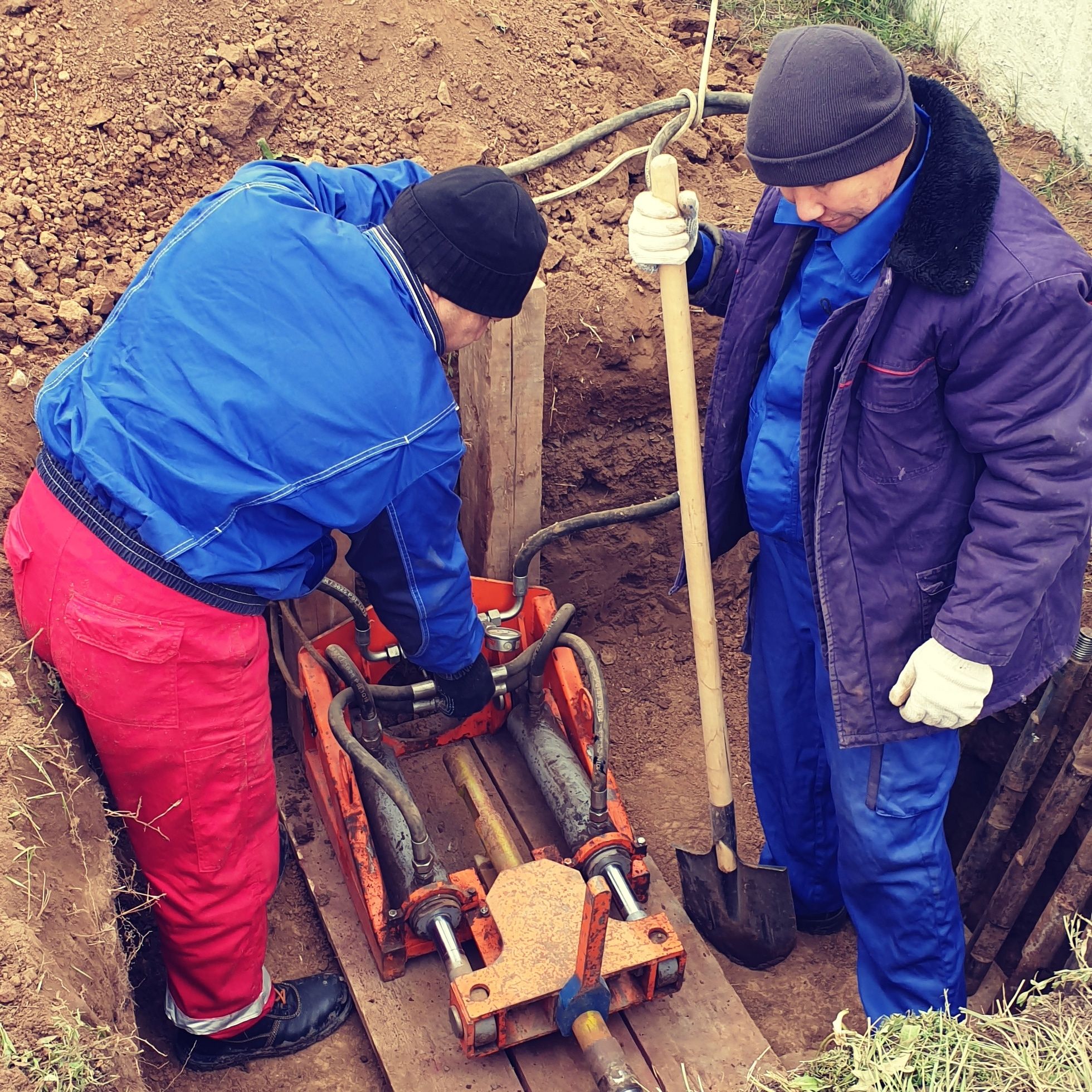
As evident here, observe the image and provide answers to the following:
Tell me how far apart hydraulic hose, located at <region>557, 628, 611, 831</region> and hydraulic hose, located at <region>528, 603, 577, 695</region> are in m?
0.11

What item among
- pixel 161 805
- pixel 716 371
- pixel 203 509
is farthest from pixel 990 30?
pixel 161 805

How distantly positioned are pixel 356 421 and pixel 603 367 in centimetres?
154

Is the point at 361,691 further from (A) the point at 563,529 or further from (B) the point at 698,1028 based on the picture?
(B) the point at 698,1028

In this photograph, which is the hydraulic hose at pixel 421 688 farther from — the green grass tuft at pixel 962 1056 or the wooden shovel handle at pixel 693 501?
the green grass tuft at pixel 962 1056

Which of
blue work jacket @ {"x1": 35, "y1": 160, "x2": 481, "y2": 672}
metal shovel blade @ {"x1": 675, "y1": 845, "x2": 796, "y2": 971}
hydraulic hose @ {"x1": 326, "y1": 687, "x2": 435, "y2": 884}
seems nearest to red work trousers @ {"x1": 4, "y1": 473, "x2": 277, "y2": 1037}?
blue work jacket @ {"x1": 35, "y1": 160, "x2": 481, "y2": 672}

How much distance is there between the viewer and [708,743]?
2920mm

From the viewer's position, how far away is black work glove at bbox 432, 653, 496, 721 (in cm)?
288

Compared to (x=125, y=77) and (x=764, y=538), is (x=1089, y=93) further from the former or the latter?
(x=125, y=77)

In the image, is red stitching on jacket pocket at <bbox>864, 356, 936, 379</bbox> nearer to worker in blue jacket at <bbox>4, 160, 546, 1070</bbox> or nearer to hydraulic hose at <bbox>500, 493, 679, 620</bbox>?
worker in blue jacket at <bbox>4, 160, 546, 1070</bbox>

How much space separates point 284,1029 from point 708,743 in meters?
1.37

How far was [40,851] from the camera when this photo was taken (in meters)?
2.26

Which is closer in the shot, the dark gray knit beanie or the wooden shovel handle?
the dark gray knit beanie

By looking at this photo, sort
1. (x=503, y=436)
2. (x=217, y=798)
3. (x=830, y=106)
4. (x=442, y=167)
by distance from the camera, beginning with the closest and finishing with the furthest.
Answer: (x=830, y=106), (x=217, y=798), (x=503, y=436), (x=442, y=167)

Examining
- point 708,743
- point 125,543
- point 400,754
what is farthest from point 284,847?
point 125,543
